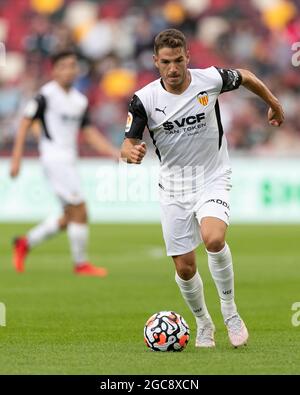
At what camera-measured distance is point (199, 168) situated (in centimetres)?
852

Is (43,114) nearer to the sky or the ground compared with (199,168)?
nearer to the sky

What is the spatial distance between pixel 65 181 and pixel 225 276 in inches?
282

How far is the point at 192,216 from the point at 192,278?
0.48 metres

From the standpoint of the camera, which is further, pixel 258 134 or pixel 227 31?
pixel 227 31

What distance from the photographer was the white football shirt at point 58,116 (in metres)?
14.9

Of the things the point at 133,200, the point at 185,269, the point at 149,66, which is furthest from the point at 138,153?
the point at 149,66

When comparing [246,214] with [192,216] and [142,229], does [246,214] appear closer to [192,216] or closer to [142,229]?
[142,229]

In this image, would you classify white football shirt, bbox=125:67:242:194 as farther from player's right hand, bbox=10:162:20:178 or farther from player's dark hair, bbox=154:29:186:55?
player's right hand, bbox=10:162:20:178

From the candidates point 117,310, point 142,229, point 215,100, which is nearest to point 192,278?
point 215,100

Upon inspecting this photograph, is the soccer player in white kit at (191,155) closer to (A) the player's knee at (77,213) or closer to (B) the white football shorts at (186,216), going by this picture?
(B) the white football shorts at (186,216)

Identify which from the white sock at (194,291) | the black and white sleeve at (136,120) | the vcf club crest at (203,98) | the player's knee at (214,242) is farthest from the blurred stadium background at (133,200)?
the vcf club crest at (203,98)

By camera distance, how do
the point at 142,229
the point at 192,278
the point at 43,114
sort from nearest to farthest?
the point at 192,278 → the point at 43,114 → the point at 142,229

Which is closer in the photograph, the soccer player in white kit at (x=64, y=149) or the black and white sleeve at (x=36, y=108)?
the black and white sleeve at (x=36, y=108)

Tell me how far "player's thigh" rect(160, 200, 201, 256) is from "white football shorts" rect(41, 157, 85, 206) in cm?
662
